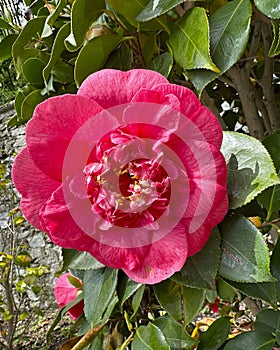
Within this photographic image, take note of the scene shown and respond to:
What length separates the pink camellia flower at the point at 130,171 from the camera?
354 mm

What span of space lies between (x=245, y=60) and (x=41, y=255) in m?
3.27

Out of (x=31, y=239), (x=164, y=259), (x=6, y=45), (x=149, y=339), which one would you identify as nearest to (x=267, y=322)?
(x=149, y=339)

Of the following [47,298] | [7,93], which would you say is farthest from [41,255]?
[7,93]

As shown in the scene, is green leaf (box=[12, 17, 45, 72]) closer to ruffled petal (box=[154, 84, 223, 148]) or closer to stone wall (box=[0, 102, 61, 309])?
ruffled petal (box=[154, 84, 223, 148])

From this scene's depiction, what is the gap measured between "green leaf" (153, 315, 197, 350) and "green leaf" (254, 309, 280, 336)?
0.09 m

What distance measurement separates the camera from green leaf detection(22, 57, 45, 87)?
0.58 m

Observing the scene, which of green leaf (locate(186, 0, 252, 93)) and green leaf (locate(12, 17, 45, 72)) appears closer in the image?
green leaf (locate(186, 0, 252, 93))

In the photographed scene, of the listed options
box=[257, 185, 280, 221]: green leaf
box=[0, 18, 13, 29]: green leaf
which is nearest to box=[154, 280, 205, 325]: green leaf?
box=[257, 185, 280, 221]: green leaf

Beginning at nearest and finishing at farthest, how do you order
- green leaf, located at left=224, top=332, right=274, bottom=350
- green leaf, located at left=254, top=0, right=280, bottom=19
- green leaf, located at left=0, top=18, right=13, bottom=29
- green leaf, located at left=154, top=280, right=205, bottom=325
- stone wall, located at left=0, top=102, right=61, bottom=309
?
green leaf, located at left=254, top=0, right=280, bottom=19 < green leaf, located at left=154, top=280, right=205, bottom=325 < green leaf, located at left=224, top=332, right=274, bottom=350 < green leaf, located at left=0, top=18, right=13, bottom=29 < stone wall, located at left=0, top=102, right=61, bottom=309

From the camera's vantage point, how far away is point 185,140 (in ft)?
1.17

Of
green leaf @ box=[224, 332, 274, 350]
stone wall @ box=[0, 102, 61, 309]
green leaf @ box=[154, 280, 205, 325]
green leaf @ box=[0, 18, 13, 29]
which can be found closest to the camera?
green leaf @ box=[154, 280, 205, 325]

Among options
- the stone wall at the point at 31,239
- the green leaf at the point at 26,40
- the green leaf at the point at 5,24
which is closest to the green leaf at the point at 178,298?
the green leaf at the point at 26,40

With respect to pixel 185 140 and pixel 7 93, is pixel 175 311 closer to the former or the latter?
pixel 185 140

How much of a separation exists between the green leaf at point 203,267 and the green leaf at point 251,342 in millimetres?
207
